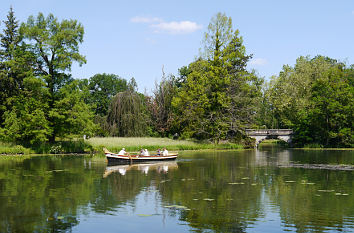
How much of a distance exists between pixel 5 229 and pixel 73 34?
144 ft

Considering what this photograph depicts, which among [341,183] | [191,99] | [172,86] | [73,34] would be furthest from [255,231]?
[172,86]

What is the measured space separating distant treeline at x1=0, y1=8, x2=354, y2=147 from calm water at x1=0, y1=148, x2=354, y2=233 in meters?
24.2

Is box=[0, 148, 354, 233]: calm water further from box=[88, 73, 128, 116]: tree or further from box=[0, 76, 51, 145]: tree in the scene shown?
box=[88, 73, 128, 116]: tree

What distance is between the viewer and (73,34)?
55344mm

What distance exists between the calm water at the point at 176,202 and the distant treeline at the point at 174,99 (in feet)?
79.2

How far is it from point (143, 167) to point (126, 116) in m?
31.3

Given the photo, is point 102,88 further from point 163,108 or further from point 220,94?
point 220,94

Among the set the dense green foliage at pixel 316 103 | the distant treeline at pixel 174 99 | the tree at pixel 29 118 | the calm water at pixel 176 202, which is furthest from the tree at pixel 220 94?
Result: the calm water at pixel 176 202

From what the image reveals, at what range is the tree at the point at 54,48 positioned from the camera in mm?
54438

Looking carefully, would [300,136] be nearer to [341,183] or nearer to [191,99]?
[191,99]

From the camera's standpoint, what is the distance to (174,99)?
7594 cm

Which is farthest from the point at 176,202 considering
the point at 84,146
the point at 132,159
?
the point at 84,146

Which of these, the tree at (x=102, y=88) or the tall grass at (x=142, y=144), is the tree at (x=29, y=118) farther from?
the tree at (x=102, y=88)

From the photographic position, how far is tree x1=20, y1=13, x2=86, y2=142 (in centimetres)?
5444
